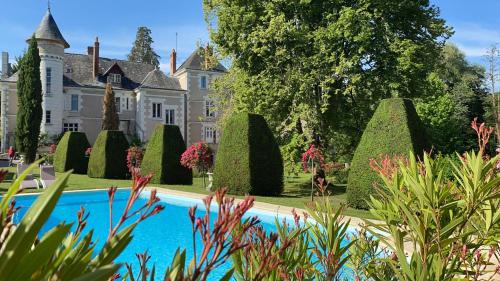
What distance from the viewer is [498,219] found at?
229 centimetres

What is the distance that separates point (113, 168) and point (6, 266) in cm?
2379

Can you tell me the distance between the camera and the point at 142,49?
60125 millimetres

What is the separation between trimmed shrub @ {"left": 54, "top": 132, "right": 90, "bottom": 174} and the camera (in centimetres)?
2569

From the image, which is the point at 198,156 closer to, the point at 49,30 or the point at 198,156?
the point at 198,156

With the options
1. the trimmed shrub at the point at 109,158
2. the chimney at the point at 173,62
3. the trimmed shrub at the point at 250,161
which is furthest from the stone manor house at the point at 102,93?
the trimmed shrub at the point at 250,161

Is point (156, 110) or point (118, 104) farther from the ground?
point (118, 104)

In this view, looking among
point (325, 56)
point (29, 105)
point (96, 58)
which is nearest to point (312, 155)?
point (325, 56)

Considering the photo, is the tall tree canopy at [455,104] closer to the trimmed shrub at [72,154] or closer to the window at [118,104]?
the trimmed shrub at [72,154]

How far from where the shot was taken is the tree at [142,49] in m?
59.9

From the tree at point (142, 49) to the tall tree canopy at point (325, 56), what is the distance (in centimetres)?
4327

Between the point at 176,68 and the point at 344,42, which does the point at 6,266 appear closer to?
the point at 344,42

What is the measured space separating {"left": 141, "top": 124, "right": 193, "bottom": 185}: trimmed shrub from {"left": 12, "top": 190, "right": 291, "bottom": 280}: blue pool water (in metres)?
2.95

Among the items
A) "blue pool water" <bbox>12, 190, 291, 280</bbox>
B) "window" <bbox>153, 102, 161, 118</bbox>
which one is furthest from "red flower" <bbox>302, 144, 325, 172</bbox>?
"window" <bbox>153, 102, 161, 118</bbox>

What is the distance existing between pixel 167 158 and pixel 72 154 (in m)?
8.97
